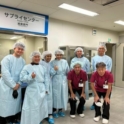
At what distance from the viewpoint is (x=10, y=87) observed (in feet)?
7.61

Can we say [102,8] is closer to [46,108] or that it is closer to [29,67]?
[29,67]

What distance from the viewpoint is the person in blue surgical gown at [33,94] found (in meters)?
2.26

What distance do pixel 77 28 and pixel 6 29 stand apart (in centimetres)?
246

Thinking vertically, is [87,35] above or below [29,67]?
above

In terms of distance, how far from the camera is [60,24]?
4387 mm

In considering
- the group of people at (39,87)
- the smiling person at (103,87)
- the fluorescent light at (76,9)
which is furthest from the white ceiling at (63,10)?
the smiling person at (103,87)

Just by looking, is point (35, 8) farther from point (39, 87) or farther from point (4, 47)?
point (39, 87)

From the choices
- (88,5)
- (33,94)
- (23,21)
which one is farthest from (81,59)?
(23,21)

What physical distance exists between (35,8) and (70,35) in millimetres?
1623

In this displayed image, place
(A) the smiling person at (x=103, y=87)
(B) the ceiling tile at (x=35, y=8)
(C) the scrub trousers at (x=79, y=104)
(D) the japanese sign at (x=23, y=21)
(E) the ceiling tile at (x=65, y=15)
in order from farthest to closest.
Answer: (E) the ceiling tile at (x=65, y=15)
(D) the japanese sign at (x=23, y=21)
(B) the ceiling tile at (x=35, y=8)
(C) the scrub trousers at (x=79, y=104)
(A) the smiling person at (x=103, y=87)

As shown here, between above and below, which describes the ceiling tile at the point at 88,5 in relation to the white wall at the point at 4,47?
above

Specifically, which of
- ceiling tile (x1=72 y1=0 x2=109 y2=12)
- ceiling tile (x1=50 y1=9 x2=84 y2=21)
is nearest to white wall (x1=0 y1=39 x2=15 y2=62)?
ceiling tile (x1=50 y1=9 x2=84 y2=21)

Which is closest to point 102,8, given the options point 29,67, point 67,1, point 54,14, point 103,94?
point 67,1

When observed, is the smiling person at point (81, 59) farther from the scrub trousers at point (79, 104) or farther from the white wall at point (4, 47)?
the white wall at point (4, 47)
